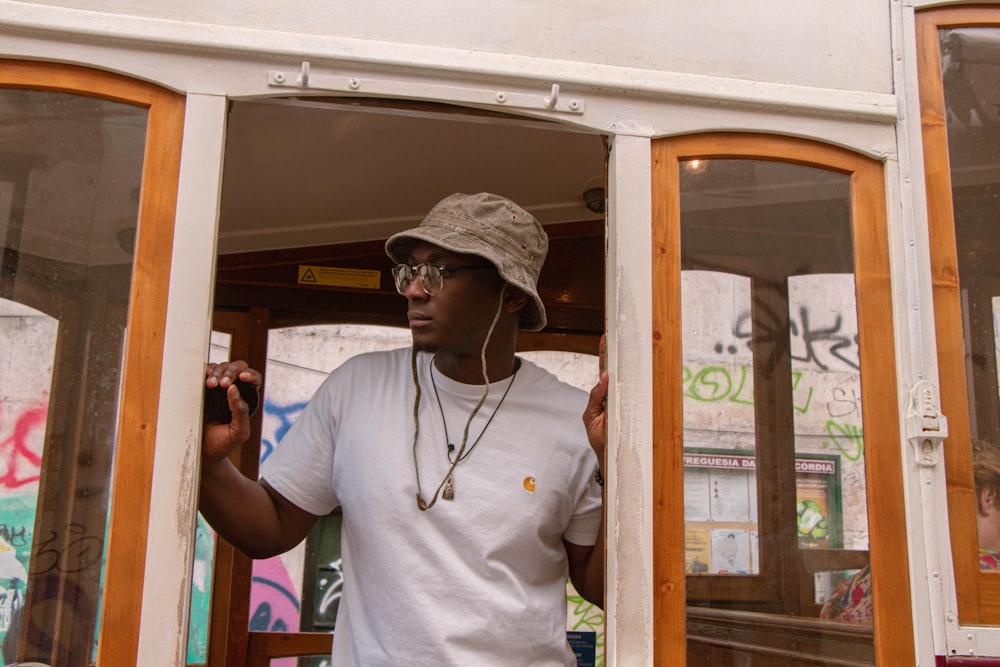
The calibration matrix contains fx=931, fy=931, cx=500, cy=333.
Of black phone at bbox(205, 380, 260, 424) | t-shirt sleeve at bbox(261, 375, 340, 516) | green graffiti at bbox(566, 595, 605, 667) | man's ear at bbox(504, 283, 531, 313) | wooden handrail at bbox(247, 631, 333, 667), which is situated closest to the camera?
black phone at bbox(205, 380, 260, 424)

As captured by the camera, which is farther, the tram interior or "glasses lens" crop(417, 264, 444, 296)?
"glasses lens" crop(417, 264, 444, 296)

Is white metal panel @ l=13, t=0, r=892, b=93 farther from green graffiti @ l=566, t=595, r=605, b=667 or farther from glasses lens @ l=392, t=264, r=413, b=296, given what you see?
green graffiti @ l=566, t=595, r=605, b=667

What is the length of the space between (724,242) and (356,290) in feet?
6.04

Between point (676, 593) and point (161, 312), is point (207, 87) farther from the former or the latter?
point (676, 593)

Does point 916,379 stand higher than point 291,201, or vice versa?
point 291,201

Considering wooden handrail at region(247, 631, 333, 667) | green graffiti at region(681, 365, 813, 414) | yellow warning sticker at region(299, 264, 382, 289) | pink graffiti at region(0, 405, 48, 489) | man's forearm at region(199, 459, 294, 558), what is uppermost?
yellow warning sticker at region(299, 264, 382, 289)

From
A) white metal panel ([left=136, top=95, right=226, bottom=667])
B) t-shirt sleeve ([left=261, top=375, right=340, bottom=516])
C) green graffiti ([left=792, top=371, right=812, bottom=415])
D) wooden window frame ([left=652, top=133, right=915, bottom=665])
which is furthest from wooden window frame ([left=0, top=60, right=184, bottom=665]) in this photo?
green graffiti ([left=792, top=371, right=812, bottom=415])

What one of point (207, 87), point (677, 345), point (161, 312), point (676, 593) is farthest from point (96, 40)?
point (676, 593)

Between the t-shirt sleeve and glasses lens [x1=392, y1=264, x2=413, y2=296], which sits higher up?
glasses lens [x1=392, y1=264, x2=413, y2=296]

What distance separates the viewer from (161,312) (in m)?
1.80

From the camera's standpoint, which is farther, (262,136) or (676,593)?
(262,136)

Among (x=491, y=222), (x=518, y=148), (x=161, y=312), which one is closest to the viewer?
(x=161, y=312)

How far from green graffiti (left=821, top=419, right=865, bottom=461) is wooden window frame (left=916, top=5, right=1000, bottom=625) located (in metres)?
0.18

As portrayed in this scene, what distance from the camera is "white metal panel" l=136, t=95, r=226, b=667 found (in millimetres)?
Result: 1715
